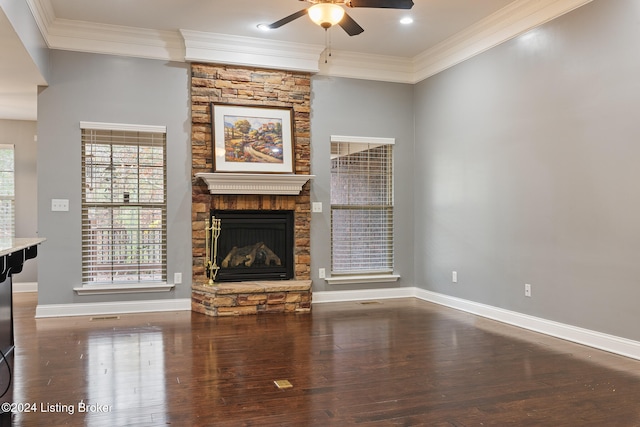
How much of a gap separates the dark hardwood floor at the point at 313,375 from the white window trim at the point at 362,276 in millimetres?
1216

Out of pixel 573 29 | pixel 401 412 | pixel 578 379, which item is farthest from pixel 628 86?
pixel 401 412

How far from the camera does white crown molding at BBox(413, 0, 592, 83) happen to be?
446 cm

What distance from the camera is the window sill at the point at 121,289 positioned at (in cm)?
530

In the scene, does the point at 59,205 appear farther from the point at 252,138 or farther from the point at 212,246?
the point at 252,138

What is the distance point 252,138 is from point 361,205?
5.42 feet

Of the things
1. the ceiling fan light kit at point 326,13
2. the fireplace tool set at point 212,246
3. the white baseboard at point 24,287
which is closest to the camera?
the ceiling fan light kit at point 326,13

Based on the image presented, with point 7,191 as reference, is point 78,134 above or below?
above

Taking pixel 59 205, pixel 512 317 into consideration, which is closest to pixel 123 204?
pixel 59 205

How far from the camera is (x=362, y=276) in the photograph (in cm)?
634

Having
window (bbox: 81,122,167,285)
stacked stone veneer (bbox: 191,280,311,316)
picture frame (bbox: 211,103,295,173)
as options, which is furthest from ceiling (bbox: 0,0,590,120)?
stacked stone veneer (bbox: 191,280,311,316)

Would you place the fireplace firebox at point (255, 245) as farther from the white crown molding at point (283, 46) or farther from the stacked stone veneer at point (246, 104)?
the white crown molding at point (283, 46)

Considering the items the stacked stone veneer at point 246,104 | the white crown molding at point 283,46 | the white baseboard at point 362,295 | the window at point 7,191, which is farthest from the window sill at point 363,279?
the window at point 7,191

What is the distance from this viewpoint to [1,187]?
290 inches

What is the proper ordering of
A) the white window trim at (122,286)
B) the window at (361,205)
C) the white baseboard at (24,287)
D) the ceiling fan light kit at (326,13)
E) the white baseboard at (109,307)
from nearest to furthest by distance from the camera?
1. the ceiling fan light kit at (326,13)
2. the white baseboard at (109,307)
3. the white window trim at (122,286)
4. the window at (361,205)
5. the white baseboard at (24,287)
